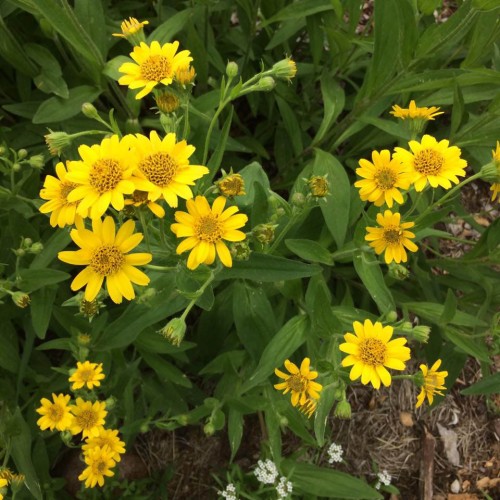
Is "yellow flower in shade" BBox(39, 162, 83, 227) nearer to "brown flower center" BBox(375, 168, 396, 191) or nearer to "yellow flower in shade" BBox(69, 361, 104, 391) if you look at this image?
"yellow flower in shade" BBox(69, 361, 104, 391)

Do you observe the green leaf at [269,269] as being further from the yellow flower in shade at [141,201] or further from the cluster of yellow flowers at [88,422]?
the cluster of yellow flowers at [88,422]

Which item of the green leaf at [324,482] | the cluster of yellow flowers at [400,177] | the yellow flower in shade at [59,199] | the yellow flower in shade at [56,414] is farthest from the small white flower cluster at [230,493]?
the yellow flower in shade at [59,199]

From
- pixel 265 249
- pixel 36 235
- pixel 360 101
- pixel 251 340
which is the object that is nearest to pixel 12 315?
pixel 36 235

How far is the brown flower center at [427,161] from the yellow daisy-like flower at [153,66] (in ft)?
2.85

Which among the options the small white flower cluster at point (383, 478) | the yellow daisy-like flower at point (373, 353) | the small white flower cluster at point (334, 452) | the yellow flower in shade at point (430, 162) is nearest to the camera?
the yellow daisy-like flower at point (373, 353)

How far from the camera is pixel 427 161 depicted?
77.5 inches

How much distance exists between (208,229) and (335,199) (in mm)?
880

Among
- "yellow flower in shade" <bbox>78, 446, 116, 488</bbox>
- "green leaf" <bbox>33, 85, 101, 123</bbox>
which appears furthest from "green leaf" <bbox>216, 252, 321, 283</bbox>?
"green leaf" <bbox>33, 85, 101, 123</bbox>

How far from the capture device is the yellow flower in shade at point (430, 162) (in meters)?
1.95

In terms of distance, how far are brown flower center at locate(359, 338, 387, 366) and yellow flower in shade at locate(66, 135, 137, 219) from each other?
0.94 m

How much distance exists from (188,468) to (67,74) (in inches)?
90.9

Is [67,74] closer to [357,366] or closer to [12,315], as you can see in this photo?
[12,315]

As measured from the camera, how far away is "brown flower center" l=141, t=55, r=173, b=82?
70.0 inches

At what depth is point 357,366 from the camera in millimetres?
1834
